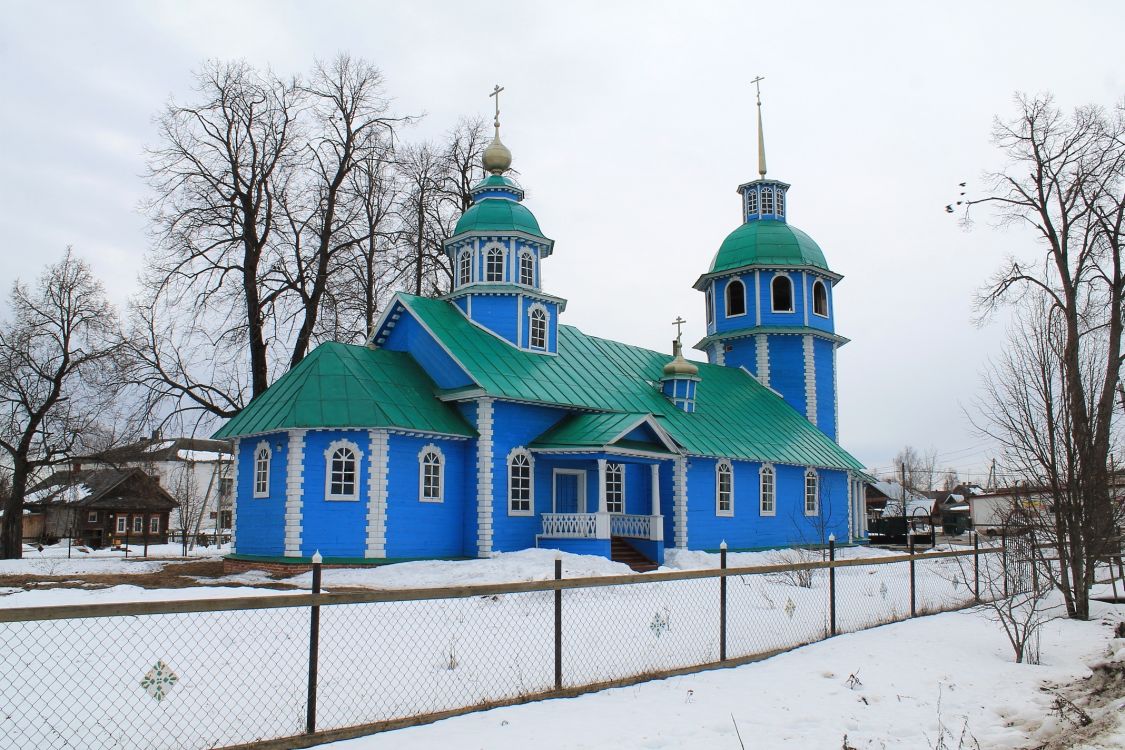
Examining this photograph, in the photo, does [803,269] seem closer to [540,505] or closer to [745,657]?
[540,505]

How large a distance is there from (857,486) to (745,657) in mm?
24456

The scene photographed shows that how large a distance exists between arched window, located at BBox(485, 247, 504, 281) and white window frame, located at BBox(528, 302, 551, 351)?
4.07ft

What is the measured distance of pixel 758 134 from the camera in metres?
36.6

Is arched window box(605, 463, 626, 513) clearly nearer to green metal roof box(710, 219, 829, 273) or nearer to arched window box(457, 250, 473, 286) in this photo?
arched window box(457, 250, 473, 286)

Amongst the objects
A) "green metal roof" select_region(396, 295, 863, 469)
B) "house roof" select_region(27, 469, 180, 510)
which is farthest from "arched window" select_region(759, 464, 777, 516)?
"house roof" select_region(27, 469, 180, 510)

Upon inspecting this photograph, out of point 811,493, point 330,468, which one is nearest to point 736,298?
point 811,493

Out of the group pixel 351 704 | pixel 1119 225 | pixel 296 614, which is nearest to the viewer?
pixel 351 704

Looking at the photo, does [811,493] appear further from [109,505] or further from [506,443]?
[109,505]

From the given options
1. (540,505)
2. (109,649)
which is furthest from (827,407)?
(109,649)

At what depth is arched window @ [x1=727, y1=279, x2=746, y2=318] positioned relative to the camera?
107 ft

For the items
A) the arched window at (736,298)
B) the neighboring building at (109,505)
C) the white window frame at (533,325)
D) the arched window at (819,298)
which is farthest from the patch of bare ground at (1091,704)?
the neighboring building at (109,505)

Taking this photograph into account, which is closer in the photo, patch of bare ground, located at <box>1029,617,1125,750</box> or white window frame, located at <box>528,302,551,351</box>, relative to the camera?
patch of bare ground, located at <box>1029,617,1125,750</box>

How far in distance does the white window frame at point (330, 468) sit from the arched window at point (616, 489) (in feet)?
23.5

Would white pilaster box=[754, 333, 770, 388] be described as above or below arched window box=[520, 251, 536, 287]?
below
